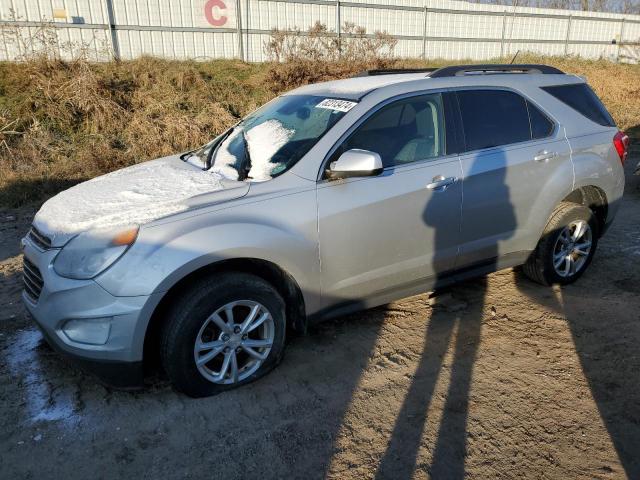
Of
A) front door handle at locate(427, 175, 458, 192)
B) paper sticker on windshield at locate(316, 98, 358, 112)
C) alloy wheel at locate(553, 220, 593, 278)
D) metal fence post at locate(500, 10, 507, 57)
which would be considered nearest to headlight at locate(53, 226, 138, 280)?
paper sticker on windshield at locate(316, 98, 358, 112)

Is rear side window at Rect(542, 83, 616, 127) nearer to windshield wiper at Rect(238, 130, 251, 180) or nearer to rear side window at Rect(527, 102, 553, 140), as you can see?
rear side window at Rect(527, 102, 553, 140)

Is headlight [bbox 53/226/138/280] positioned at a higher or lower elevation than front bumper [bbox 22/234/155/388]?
higher

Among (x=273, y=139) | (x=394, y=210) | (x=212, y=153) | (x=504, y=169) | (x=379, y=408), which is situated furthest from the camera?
(x=212, y=153)

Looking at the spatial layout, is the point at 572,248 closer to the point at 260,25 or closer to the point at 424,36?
the point at 260,25

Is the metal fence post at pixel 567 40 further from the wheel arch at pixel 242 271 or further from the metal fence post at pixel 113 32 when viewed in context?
the wheel arch at pixel 242 271

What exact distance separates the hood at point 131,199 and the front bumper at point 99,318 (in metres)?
0.24

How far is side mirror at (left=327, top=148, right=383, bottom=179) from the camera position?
3.10 m

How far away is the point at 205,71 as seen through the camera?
12922 millimetres

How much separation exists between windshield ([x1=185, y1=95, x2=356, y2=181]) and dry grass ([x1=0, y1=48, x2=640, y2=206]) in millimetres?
4664

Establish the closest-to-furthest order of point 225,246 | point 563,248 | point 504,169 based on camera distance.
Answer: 1. point 225,246
2. point 504,169
3. point 563,248

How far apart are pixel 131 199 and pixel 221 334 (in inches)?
39.5

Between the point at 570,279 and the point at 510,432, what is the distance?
2260mm

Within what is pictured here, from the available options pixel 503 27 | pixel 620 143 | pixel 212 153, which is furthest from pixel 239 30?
pixel 620 143

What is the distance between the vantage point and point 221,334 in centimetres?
301
